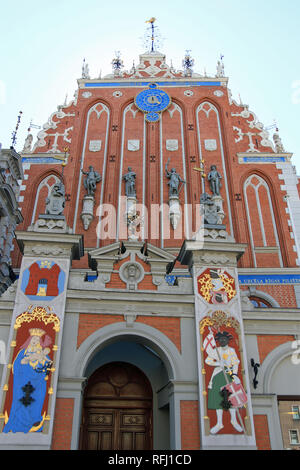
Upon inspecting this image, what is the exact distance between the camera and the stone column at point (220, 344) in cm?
848

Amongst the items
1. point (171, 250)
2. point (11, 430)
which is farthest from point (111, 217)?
point (11, 430)

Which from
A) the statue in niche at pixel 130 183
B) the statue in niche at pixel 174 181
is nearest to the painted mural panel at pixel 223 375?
the statue in niche at pixel 174 181

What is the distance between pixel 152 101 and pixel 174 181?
5.03m

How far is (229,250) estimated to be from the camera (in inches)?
410

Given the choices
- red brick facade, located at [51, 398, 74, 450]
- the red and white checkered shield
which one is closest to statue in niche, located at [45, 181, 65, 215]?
red brick facade, located at [51, 398, 74, 450]

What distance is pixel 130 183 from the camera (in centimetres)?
1659

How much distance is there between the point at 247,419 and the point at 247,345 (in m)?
1.66

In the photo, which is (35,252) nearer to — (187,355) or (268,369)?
(187,355)

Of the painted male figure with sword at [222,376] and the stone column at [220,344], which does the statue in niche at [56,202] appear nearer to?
the stone column at [220,344]

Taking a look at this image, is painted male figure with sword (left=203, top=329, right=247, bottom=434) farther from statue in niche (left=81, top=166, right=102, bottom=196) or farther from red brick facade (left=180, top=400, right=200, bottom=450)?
statue in niche (left=81, top=166, right=102, bottom=196)

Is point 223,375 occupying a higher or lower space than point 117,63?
lower

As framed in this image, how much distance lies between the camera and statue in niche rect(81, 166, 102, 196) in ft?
54.0

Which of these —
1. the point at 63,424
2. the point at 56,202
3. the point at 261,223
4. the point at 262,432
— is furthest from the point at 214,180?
the point at 63,424

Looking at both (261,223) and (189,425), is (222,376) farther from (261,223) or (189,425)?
(261,223)
